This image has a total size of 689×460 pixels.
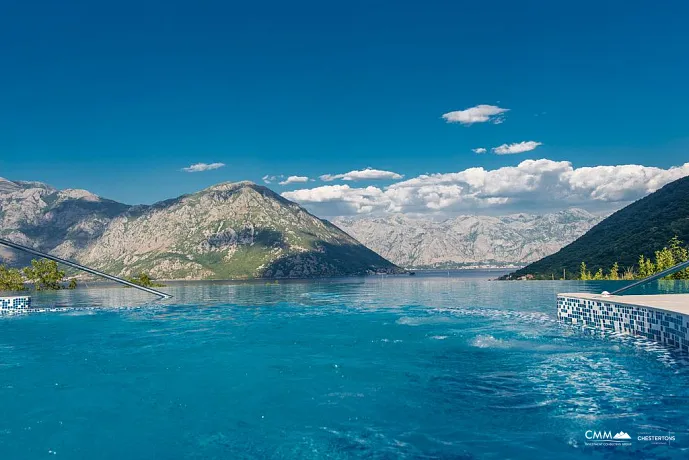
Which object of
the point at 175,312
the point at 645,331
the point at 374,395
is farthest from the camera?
the point at 175,312

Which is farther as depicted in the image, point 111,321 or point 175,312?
point 175,312

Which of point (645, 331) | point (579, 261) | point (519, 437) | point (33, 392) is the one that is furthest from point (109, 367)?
point (579, 261)

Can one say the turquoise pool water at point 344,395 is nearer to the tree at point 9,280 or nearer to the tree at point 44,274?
the tree at point 44,274

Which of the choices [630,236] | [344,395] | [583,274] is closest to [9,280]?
[344,395]

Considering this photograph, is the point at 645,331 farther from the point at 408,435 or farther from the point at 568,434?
the point at 408,435

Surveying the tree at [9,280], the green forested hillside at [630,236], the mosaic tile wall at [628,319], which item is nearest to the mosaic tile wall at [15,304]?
the mosaic tile wall at [628,319]
